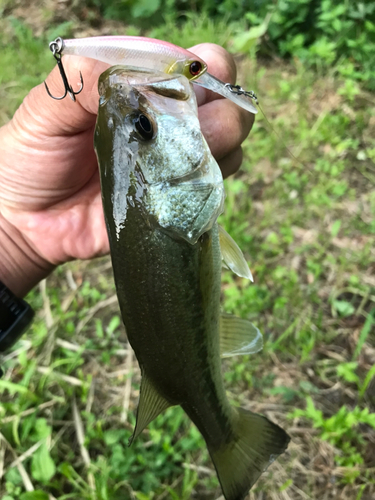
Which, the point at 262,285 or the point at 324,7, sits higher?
the point at 324,7

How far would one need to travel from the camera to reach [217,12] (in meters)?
4.48

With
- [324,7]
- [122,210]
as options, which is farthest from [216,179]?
[324,7]

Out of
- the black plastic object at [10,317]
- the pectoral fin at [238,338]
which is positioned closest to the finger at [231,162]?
the pectoral fin at [238,338]

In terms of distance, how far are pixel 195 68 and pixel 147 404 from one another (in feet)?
3.66

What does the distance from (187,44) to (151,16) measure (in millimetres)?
1361

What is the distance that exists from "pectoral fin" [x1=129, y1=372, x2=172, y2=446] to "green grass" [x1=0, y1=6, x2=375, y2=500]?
939mm

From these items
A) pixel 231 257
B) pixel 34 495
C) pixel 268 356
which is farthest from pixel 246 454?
pixel 34 495

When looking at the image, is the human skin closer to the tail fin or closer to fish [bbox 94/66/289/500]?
fish [bbox 94/66/289/500]

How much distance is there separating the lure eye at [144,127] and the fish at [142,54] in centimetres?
15

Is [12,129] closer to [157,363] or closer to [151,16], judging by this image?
[157,363]

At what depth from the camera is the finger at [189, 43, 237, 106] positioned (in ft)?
5.32

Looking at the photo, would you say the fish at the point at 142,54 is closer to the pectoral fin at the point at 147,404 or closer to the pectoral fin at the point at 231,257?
the pectoral fin at the point at 231,257

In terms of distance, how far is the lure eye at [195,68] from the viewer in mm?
1089

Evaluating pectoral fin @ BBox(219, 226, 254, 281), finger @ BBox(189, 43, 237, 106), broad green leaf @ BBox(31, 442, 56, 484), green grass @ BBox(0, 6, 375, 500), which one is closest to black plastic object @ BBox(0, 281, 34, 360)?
green grass @ BBox(0, 6, 375, 500)
